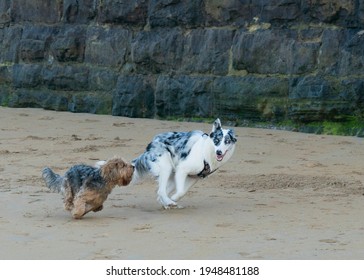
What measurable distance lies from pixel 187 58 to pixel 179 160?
624 centimetres

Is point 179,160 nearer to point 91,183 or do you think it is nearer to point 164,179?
point 164,179

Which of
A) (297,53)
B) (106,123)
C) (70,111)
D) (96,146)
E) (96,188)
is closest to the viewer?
(96,188)

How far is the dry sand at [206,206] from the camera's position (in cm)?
771

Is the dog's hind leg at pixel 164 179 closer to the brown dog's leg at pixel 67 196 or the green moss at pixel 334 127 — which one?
the brown dog's leg at pixel 67 196

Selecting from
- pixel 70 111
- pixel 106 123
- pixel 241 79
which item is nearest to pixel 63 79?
pixel 70 111

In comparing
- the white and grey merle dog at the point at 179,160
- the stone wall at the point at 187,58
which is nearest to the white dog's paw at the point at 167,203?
the white and grey merle dog at the point at 179,160

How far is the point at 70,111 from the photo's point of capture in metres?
16.9

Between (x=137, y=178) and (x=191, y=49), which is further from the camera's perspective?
(x=191, y=49)

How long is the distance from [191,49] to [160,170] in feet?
20.7

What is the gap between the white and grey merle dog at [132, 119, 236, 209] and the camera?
31.1 feet

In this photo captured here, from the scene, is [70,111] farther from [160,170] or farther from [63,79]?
[160,170]

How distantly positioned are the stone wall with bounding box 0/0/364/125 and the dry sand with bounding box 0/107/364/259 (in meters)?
0.65

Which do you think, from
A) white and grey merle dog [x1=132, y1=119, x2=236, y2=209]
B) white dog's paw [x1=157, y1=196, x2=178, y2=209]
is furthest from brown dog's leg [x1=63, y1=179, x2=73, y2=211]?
white dog's paw [x1=157, y1=196, x2=178, y2=209]

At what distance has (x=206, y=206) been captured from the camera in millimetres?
9672
